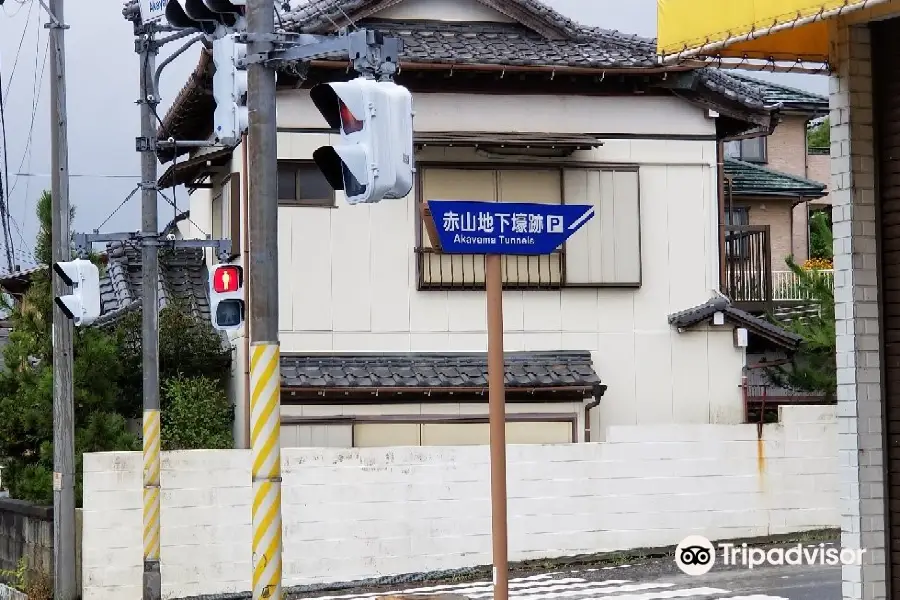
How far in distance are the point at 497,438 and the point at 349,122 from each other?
93.2 inches

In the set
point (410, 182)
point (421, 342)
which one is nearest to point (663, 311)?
point (421, 342)

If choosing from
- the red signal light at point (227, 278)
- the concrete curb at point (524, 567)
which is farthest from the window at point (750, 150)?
the red signal light at point (227, 278)

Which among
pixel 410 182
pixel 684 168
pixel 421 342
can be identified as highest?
pixel 684 168

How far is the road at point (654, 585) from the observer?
53.9ft

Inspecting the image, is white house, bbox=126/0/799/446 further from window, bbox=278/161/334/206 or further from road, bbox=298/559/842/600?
road, bbox=298/559/842/600

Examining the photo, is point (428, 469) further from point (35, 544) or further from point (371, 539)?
point (35, 544)

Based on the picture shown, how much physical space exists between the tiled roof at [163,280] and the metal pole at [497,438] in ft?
48.9

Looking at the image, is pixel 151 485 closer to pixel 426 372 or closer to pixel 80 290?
pixel 80 290

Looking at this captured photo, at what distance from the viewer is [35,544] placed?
63.8 ft

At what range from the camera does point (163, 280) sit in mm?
25156

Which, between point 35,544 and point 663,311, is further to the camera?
point 663,311

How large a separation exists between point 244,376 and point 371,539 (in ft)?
15.0

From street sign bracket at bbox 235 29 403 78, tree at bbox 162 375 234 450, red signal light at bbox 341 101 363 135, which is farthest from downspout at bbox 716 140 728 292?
red signal light at bbox 341 101 363 135

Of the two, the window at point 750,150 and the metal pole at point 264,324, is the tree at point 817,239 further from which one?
the metal pole at point 264,324
